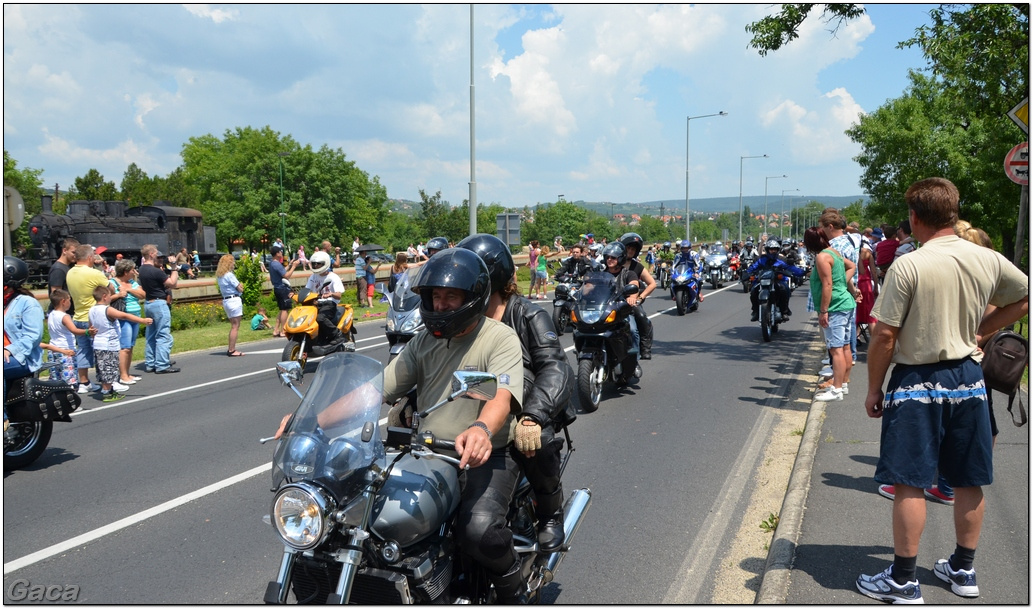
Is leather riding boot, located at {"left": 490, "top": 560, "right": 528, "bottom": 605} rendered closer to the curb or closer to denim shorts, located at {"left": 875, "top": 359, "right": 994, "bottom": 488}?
the curb

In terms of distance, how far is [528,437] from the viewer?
3400 mm

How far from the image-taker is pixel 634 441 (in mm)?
7406

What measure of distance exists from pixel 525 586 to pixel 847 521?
231 centimetres

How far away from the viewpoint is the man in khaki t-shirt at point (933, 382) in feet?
12.1

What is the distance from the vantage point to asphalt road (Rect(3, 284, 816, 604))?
177 inches

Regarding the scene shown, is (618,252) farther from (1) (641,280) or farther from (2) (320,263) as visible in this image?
(2) (320,263)

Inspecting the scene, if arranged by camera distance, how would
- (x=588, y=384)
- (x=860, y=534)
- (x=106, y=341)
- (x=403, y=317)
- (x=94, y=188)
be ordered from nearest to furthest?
(x=860, y=534) → (x=588, y=384) → (x=403, y=317) → (x=106, y=341) → (x=94, y=188)

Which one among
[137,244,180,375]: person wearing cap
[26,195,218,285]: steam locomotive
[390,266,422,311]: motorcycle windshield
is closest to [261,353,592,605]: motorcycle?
[390,266,422,311]: motorcycle windshield

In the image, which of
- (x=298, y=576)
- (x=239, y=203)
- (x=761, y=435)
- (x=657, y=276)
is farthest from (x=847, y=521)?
(x=239, y=203)

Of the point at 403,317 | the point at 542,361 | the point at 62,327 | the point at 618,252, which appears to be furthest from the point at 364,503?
the point at 62,327

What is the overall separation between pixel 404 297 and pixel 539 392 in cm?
580

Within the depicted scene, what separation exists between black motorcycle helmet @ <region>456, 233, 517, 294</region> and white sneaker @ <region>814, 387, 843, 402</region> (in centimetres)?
520

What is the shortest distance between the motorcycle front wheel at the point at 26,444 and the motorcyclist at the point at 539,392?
4.59 m

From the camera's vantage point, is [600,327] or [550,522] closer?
[550,522]
